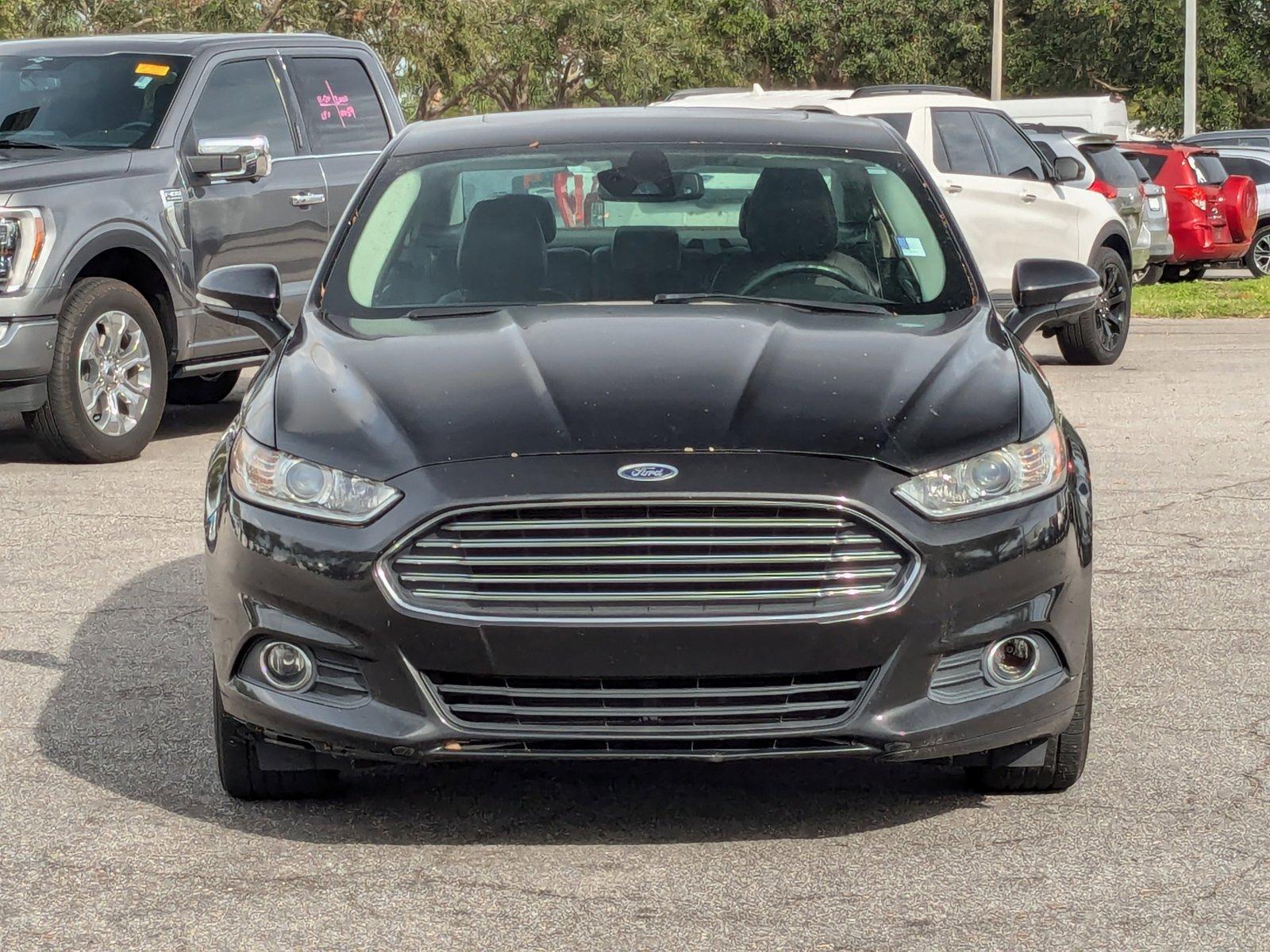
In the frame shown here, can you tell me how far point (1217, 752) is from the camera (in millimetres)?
5027

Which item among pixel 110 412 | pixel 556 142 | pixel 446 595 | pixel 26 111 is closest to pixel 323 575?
pixel 446 595

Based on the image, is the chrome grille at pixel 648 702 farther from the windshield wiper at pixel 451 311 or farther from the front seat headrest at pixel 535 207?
the front seat headrest at pixel 535 207

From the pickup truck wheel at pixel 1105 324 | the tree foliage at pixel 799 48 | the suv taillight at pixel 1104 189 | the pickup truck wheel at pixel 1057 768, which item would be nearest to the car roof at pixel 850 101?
the pickup truck wheel at pixel 1105 324

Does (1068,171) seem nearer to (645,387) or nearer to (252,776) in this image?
(645,387)

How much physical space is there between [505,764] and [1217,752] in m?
1.76

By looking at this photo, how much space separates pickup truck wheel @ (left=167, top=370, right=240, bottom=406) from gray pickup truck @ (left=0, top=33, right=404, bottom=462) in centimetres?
126

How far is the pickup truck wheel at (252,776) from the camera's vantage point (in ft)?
15.0

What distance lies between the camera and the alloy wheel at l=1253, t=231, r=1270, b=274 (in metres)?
26.3

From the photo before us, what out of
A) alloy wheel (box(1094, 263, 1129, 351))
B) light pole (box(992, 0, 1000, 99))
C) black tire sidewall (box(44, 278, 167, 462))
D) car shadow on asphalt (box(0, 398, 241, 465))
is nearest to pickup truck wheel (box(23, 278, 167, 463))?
black tire sidewall (box(44, 278, 167, 462))

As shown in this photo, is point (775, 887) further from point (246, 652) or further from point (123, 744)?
point (123, 744)

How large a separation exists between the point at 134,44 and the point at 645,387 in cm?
723

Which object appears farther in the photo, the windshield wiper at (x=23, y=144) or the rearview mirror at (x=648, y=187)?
the windshield wiper at (x=23, y=144)

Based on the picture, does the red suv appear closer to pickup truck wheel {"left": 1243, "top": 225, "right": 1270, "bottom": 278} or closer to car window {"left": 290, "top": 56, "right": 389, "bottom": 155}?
pickup truck wheel {"left": 1243, "top": 225, "right": 1270, "bottom": 278}

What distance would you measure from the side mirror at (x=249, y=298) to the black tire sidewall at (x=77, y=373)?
14.0ft
